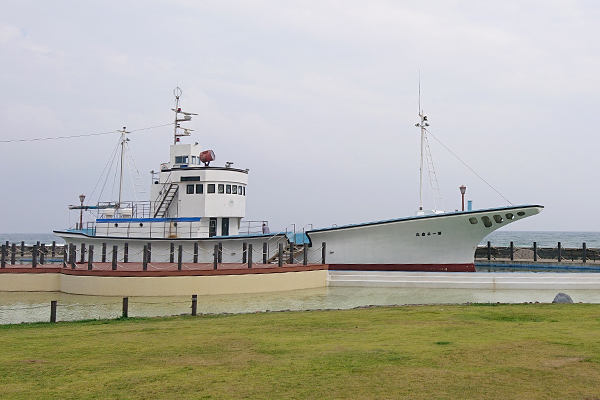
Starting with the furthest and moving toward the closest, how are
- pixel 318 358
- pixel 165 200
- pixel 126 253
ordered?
pixel 165 200
pixel 126 253
pixel 318 358

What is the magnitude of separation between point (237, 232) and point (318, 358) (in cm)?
2130

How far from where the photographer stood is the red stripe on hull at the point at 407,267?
2530cm

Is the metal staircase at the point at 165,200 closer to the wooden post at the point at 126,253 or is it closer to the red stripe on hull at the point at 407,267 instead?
the wooden post at the point at 126,253

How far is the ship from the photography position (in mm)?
25062

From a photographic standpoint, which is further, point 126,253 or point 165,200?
point 165,200

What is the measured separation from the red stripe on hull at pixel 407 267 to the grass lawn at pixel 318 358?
487 inches

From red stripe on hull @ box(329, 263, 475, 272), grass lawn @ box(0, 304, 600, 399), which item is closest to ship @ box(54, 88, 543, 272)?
red stripe on hull @ box(329, 263, 475, 272)

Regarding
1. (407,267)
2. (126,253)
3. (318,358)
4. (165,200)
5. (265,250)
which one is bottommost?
(318,358)

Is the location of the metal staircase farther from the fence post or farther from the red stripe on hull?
the red stripe on hull

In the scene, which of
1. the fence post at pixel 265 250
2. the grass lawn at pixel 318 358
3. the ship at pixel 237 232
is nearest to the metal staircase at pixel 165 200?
the ship at pixel 237 232

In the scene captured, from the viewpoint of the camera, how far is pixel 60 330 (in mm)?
12297

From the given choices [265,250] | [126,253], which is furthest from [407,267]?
[126,253]

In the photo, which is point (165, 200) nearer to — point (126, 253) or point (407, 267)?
point (126, 253)

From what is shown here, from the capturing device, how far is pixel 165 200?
1154 inches
